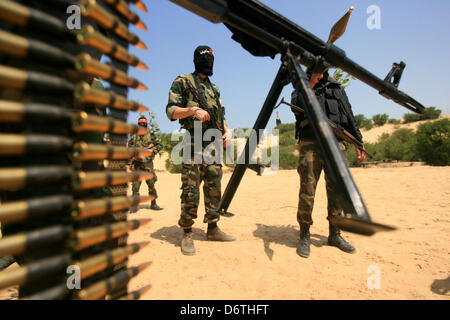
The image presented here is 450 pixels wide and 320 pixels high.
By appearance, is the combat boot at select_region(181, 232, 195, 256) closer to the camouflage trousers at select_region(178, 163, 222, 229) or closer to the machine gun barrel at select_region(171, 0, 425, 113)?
the camouflage trousers at select_region(178, 163, 222, 229)

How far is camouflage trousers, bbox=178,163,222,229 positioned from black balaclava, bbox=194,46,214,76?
131 centimetres

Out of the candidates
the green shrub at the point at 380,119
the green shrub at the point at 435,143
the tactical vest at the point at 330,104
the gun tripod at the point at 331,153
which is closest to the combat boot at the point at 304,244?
the tactical vest at the point at 330,104

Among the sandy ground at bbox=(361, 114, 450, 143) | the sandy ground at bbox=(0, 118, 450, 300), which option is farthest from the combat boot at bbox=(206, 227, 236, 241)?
the sandy ground at bbox=(361, 114, 450, 143)

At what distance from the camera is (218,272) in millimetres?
2611

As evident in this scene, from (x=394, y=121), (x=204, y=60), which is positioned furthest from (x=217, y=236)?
(x=394, y=121)

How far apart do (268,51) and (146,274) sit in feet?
8.12

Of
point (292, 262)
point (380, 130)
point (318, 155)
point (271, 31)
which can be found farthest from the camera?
point (380, 130)

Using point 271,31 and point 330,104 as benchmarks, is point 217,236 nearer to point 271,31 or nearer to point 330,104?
point 330,104

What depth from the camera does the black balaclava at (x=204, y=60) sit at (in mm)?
3357

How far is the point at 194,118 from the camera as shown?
333cm

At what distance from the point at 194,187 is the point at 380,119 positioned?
41.5m

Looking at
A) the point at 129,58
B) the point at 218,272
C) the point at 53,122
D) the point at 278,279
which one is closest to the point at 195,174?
the point at 218,272

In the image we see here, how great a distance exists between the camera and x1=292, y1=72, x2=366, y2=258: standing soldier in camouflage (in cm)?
333
